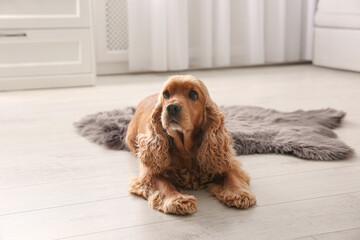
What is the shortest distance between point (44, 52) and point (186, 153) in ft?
6.67

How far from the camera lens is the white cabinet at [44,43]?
10.5 feet

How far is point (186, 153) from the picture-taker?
1.55 metres

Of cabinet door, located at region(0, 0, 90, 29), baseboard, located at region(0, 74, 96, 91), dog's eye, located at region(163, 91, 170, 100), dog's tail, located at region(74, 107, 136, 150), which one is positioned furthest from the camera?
baseboard, located at region(0, 74, 96, 91)

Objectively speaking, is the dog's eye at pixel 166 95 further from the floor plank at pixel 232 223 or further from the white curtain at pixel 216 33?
the white curtain at pixel 216 33

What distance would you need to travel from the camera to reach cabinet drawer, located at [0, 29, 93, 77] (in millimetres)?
3223

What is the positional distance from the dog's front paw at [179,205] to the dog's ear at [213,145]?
13cm

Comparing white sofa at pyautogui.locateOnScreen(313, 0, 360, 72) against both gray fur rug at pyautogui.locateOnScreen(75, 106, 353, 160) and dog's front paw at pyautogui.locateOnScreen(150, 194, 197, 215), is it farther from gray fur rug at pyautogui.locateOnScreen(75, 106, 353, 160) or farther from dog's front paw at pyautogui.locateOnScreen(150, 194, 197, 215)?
dog's front paw at pyautogui.locateOnScreen(150, 194, 197, 215)

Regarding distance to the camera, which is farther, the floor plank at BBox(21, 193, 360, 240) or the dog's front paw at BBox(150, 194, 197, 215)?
the dog's front paw at BBox(150, 194, 197, 215)

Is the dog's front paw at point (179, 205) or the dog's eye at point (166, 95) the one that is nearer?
the dog's front paw at point (179, 205)

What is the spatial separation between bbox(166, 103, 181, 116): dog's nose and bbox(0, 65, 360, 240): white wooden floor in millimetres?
275

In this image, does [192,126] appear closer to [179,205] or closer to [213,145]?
[213,145]

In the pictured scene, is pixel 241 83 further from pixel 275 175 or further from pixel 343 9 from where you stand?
pixel 275 175

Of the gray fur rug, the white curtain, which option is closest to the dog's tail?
the gray fur rug

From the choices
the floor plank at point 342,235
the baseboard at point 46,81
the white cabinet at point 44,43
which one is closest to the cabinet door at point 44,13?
the white cabinet at point 44,43
